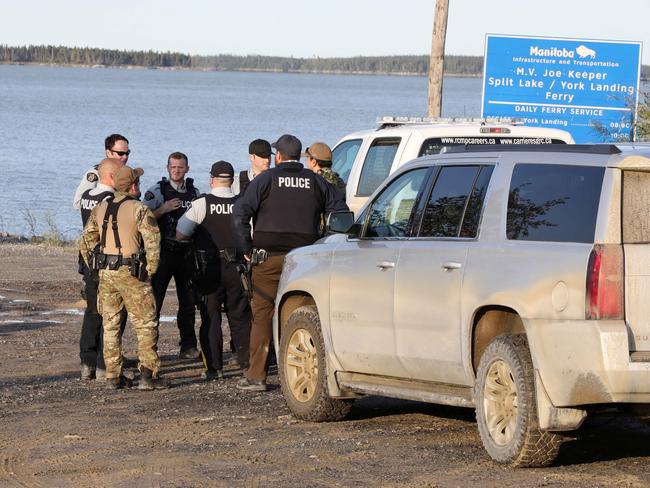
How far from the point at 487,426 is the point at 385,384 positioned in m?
1.20

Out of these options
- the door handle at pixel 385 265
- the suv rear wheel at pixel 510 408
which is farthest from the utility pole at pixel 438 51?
the suv rear wheel at pixel 510 408

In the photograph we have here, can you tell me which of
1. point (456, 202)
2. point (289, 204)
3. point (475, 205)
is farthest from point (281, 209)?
point (475, 205)

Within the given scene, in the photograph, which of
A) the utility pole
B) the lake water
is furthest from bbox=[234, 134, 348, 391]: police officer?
the lake water

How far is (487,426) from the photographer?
8.45 meters

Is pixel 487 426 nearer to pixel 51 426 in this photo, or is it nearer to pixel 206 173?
pixel 51 426

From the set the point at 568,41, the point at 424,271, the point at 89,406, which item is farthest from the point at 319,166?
the point at 568,41

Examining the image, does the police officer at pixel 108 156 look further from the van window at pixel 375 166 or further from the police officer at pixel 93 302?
the van window at pixel 375 166

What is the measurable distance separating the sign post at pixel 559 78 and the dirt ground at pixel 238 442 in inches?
468

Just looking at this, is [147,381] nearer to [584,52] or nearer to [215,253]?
[215,253]

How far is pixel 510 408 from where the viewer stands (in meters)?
8.31

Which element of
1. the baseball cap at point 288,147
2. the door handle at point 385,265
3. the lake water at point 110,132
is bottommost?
the lake water at point 110,132

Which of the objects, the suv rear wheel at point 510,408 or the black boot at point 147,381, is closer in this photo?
the suv rear wheel at point 510,408

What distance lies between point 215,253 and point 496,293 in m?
4.38

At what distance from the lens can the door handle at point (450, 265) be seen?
8.61m
